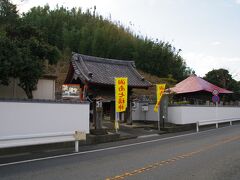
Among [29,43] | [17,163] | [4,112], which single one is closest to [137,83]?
[29,43]

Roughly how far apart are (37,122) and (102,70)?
1085cm

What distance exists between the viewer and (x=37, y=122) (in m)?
11.9

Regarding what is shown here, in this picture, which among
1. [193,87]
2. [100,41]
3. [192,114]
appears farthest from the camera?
[100,41]

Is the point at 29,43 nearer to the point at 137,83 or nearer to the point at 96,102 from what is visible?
the point at 96,102

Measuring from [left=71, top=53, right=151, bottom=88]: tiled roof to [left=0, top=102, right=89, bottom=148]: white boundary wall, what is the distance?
6478mm

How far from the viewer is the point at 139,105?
80.6 ft

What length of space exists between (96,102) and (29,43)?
187 inches

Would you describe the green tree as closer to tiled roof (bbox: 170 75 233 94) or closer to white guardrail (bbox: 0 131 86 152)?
white guardrail (bbox: 0 131 86 152)

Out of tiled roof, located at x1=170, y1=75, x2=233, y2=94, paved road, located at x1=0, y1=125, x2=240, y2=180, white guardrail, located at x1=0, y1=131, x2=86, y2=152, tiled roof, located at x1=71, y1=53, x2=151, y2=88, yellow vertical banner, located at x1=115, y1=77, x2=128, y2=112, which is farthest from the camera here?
tiled roof, located at x1=170, y1=75, x2=233, y2=94

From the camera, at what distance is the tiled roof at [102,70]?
67.5 feet

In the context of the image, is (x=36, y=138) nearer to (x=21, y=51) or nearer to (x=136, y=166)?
(x=136, y=166)

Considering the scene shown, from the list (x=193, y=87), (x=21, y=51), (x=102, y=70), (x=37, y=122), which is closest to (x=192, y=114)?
(x=102, y=70)

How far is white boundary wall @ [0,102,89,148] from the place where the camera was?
10.3m

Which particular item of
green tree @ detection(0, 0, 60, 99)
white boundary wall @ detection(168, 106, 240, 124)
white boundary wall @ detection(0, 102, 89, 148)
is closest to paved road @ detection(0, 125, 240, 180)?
white boundary wall @ detection(0, 102, 89, 148)
